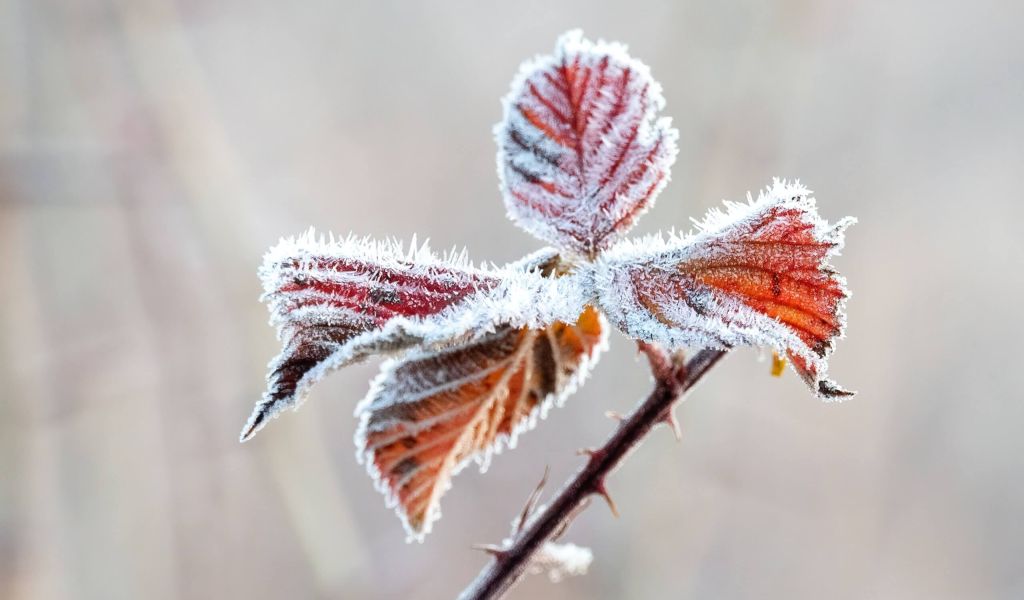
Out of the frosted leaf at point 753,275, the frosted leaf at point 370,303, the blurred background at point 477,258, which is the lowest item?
the frosted leaf at point 370,303

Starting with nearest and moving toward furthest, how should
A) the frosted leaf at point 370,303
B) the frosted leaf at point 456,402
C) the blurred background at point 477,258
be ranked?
1. the frosted leaf at point 370,303
2. the frosted leaf at point 456,402
3. the blurred background at point 477,258

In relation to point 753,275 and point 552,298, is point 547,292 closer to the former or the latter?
point 552,298

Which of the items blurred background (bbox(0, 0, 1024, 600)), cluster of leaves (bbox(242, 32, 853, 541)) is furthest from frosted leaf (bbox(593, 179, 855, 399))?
blurred background (bbox(0, 0, 1024, 600))

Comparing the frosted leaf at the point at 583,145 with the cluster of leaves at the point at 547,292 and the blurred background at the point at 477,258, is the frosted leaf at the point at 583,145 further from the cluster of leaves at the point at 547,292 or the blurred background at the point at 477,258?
the blurred background at the point at 477,258

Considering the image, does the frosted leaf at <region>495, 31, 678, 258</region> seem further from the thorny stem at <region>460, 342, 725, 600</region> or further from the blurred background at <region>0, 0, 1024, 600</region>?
the blurred background at <region>0, 0, 1024, 600</region>

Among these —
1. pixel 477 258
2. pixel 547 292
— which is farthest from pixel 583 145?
pixel 477 258

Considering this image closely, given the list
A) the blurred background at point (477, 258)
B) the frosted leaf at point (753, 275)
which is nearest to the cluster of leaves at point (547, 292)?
the frosted leaf at point (753, 275)

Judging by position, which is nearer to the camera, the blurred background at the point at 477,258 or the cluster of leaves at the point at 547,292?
the cluster of leaves at the point at 547,292

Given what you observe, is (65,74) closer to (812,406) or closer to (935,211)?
(812,406)
